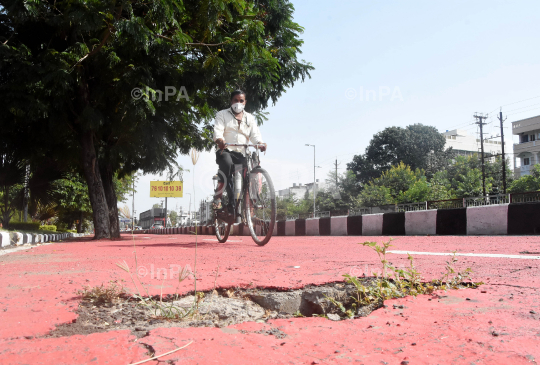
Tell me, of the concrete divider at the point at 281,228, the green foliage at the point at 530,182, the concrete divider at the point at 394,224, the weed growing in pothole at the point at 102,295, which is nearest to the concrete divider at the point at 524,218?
the concrete divider at the point at 394,224

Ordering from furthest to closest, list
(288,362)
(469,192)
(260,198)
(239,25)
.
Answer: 1. (469,192)
2. (239,25)
3. (260,198)
4. (288,362)

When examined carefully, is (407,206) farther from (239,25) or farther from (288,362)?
(288,362)

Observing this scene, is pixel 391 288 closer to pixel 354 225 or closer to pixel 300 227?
pixel 354 225

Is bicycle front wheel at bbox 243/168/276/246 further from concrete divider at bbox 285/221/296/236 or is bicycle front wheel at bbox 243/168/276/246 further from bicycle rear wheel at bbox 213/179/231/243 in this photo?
concrete divider at bbox 285/221/296/236

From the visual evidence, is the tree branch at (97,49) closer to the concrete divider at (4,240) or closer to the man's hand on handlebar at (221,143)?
the concrete divider at (4,240)

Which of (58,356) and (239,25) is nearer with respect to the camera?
(58,356)

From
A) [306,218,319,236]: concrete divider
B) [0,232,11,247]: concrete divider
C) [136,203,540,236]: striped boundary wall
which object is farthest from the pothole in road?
[306,218,319,236]: concrete divider

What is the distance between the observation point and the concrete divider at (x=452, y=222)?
7887 millimetres

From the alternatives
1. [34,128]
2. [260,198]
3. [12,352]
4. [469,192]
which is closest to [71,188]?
[34,128]

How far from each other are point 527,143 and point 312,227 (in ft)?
189

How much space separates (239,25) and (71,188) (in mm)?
19736

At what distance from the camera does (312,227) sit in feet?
42.7

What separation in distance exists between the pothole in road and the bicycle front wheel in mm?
3219

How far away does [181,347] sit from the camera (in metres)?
1.25
